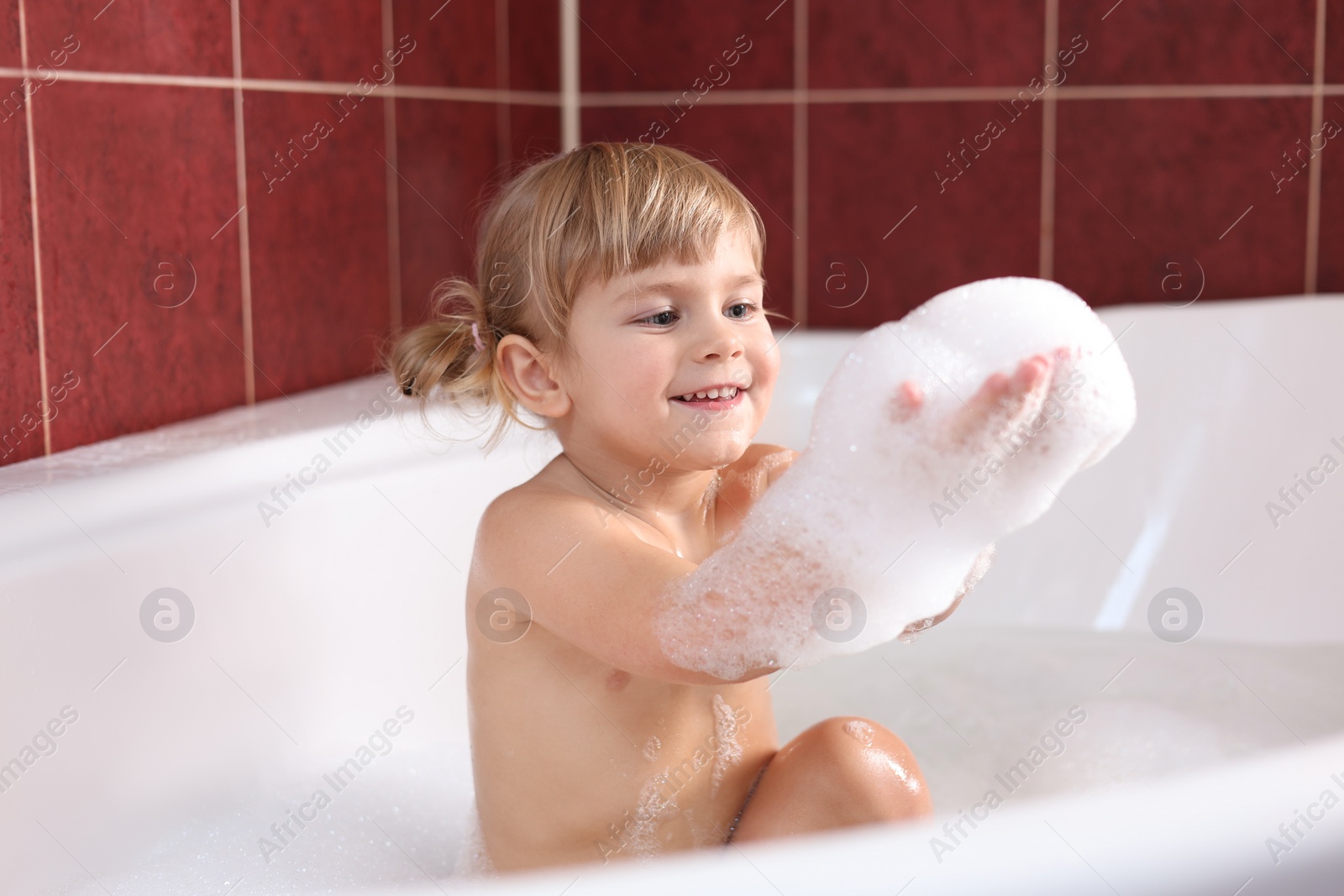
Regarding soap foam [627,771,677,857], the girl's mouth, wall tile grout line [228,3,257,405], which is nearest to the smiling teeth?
the girl's mouth

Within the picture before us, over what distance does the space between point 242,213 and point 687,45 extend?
0.87 m

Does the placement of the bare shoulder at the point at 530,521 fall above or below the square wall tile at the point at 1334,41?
below

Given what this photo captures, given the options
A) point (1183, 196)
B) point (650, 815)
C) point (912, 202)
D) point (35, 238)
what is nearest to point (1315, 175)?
point (1183, 196)

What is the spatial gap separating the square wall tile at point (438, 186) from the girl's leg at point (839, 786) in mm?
1055

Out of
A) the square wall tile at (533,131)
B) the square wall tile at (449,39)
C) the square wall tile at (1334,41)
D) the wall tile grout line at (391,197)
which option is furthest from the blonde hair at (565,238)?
the square wall tile at (1334,41)

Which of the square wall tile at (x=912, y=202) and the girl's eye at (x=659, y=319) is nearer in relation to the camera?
the girl's eye at (x=659, y=319)

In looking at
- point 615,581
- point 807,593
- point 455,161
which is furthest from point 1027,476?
point 455,161

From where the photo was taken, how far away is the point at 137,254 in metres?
1.25

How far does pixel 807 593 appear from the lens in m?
0.67

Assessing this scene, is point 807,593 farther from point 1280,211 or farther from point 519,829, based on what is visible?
point 1280,211

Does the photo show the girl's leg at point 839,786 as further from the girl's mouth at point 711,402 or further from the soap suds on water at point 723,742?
the girl's mouth at point 711,402

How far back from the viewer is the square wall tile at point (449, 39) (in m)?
1.72

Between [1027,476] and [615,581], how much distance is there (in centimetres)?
24

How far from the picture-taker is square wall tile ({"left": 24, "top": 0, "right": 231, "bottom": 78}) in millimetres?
1131
